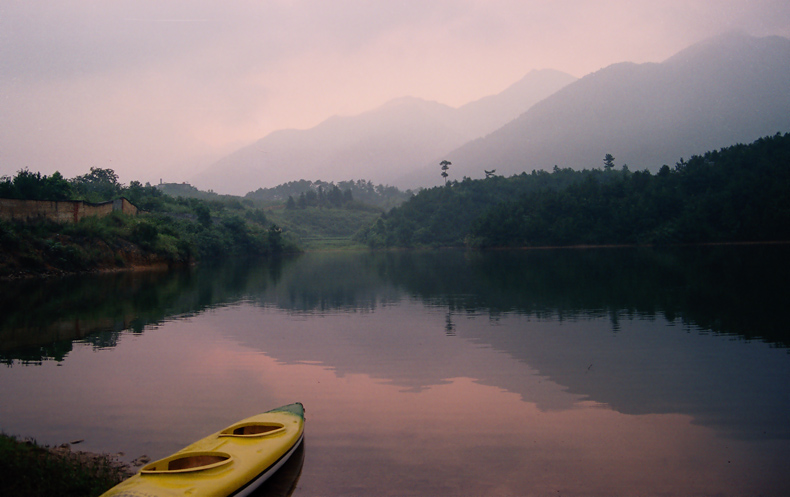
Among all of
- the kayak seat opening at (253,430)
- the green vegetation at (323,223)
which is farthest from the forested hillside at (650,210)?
the kayak seat opening at (253,430)

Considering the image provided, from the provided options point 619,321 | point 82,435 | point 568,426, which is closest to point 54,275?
point 82,435

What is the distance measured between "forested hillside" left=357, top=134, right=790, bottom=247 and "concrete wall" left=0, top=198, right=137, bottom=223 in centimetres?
4976

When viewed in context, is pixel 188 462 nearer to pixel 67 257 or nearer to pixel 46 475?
pixel 46 475

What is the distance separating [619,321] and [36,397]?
47.7 ft

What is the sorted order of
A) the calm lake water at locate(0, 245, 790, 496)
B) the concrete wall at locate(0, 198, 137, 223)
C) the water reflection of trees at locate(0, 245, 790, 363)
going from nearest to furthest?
1. the calm lake water at locate(0, 245, 790, 496)
2. the water reflection of trees at locate(0, 245, 790, 363)
3. the concrete wall at locate(0, 198, 137, 223)

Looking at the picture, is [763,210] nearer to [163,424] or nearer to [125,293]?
[125,293]

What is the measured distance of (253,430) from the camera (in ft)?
22.9

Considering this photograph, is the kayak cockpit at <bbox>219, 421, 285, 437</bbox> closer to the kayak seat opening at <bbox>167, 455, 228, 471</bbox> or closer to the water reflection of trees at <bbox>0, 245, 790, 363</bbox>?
the kayak seat opening at <bbox>167, 455, 228, 471</bbox>

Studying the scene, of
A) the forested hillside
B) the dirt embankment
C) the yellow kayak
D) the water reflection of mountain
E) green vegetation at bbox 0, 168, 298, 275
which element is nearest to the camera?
the yellow kayak

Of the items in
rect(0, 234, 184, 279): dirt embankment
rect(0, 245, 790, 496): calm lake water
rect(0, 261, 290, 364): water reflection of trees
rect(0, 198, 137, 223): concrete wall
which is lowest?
rect(0, 245, 790, 496): calm lake water

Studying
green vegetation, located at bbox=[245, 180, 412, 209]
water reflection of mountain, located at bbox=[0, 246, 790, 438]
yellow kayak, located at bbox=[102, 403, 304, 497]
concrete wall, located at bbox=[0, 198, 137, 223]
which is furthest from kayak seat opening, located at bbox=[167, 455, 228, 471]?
green vegetation, located at bbox=[245, 180, 412, 209]

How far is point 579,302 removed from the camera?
2041 centimetres

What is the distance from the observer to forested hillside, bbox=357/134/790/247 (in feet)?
185

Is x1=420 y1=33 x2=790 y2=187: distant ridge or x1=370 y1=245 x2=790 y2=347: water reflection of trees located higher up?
x1=420 y1=33 x2=790 y2=187: distant ridge
